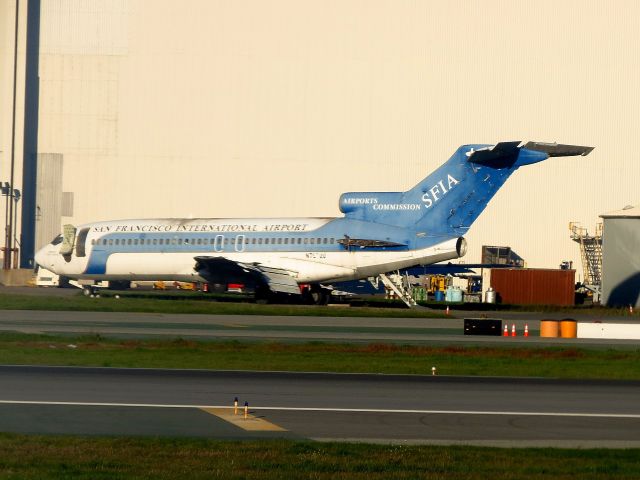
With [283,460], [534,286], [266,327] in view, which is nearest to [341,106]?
[534,286]

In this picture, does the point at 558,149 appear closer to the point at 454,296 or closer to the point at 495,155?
the point at 495,155

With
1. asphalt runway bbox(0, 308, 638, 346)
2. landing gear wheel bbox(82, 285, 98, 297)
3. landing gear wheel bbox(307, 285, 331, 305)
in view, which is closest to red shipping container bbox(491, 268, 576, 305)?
landing gear wheel bbox(307, 285, 331, 305)

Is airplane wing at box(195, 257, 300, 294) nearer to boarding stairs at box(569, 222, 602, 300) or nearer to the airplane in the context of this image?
the airplane

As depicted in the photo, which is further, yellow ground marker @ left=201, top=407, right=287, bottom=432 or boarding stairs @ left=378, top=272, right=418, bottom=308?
boarding stairs @ left=378, top=272, right=418, bottom=308

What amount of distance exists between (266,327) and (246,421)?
22483 mm

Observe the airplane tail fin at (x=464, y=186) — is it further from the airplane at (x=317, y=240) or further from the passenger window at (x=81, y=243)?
the passenger window at (x=81, y=243)

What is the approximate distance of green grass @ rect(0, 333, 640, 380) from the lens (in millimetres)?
27219

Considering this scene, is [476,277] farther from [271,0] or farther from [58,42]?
[58,42]

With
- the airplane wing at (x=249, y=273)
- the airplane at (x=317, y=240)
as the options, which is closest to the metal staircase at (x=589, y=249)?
the airplane at (x=317, y=240)

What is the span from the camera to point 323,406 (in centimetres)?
2022

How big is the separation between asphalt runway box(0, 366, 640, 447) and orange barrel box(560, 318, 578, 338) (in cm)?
1382

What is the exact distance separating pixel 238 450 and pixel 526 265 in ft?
226

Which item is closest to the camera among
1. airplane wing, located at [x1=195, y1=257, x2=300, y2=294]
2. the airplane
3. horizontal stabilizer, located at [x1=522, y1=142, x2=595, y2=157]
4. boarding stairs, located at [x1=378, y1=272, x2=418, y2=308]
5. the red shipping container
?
horizontal stabilizer, located at [x1=522, y1=142, x2=595, y2=157]

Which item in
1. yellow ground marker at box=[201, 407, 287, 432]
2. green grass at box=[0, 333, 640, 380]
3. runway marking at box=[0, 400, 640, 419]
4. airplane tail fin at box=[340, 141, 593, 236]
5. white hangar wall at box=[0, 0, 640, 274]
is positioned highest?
white hangar wall at box=[0, 0, 640, 274]
